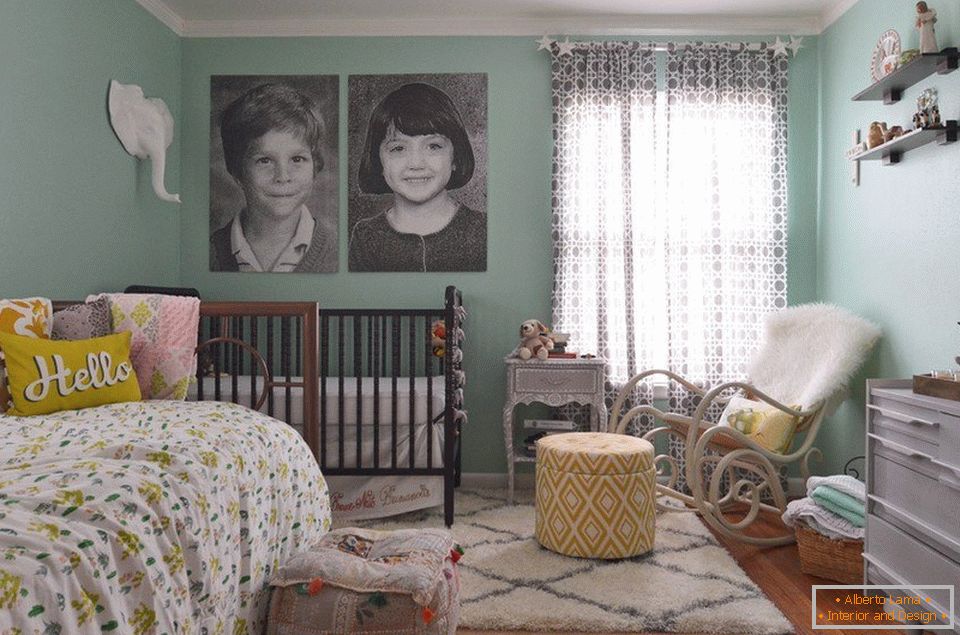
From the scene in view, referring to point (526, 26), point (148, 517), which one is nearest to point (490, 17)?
point (526, 26)

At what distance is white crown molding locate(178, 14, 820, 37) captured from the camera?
160 inches

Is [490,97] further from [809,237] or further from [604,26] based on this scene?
[809,237]

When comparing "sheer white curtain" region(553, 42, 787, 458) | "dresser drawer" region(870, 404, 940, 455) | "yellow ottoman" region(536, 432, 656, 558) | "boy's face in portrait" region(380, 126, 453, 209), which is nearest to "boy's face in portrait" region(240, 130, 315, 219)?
"boy's face in portrait" region(380, 126, 453, 209)

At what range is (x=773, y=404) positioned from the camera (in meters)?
3.13

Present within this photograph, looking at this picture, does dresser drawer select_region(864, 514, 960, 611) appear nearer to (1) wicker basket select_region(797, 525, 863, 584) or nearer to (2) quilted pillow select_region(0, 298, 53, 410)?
(1) wicker basket select_region(797, 525, 863, 584)

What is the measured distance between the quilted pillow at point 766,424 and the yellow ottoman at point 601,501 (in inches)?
25.8

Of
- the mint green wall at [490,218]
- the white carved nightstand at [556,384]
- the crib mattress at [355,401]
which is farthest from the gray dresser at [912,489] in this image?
the mint green wall at [490,218]

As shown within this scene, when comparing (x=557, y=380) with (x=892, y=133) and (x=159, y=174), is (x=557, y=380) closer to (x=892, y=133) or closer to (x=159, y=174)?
(x=892, y=133)

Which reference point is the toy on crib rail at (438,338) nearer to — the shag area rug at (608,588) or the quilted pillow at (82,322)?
the shag area rug at (608,588)

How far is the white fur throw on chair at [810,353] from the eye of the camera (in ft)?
10.5

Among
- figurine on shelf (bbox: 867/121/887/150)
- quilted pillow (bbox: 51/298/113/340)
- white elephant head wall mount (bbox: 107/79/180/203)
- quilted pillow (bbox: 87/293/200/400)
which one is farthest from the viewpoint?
white elephant head wall mount (bbox: 107/79/180/203)

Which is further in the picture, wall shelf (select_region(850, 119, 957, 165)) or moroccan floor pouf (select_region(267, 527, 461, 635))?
wall shelf (select_region(850, 119, 957, 165))

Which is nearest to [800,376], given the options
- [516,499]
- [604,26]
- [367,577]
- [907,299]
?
[907,299]

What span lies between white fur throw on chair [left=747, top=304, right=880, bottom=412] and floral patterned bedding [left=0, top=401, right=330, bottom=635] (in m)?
2.15
